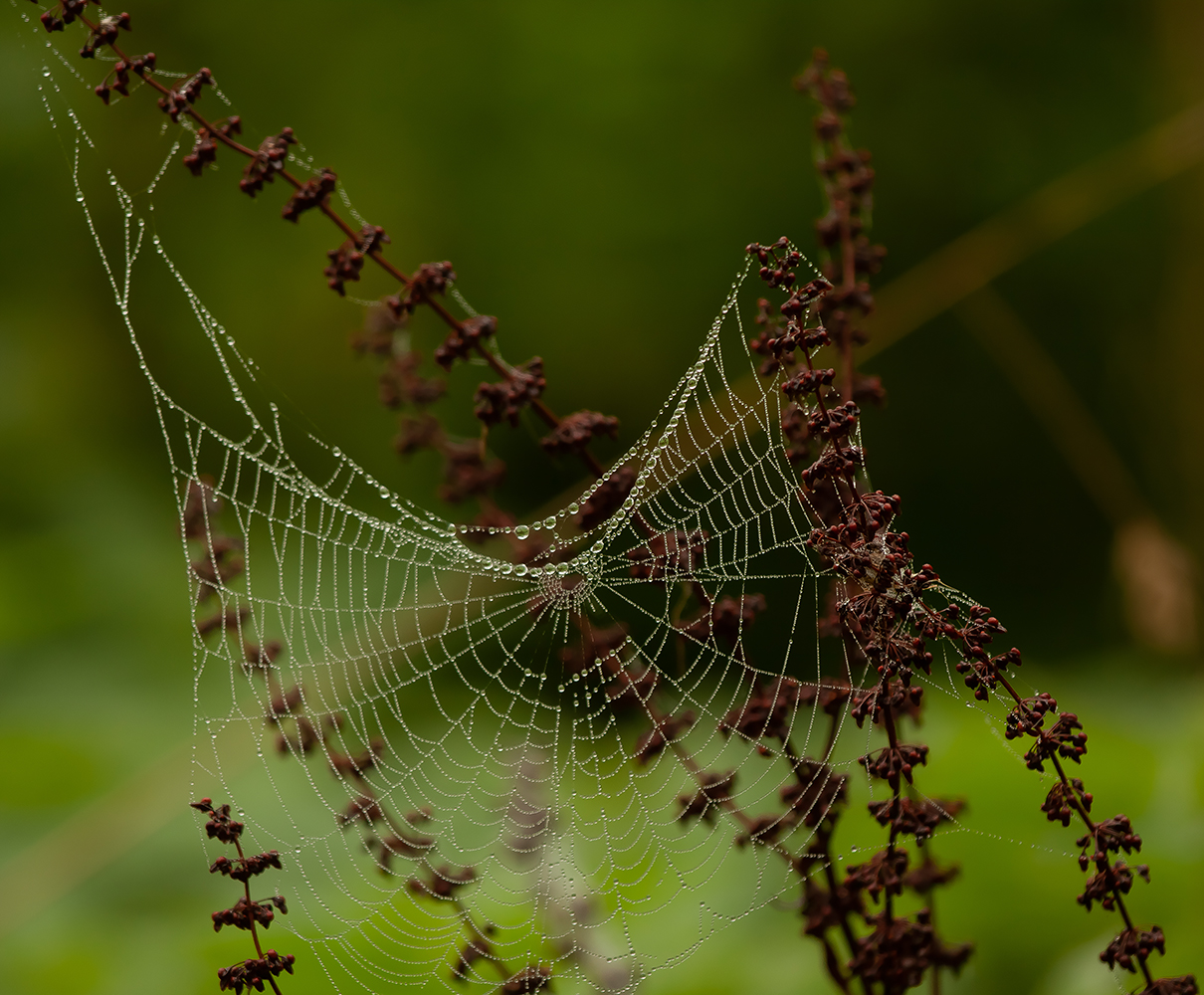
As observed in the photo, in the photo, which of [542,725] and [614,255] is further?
[614,255]

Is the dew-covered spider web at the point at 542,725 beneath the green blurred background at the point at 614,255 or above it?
beneath

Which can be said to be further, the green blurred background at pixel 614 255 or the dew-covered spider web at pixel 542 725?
the green blurred background at pixel 614 255

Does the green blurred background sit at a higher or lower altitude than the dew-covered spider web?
higher

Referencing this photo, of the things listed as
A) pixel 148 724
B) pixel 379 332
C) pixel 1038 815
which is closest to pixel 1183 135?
pixel 1038 815

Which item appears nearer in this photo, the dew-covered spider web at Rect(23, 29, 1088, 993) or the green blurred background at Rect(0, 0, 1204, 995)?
the dew-covered spider web at Rect(23, 29, 1088, 993)

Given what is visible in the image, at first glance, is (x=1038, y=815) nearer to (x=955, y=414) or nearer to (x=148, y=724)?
(x=955, y=414)
